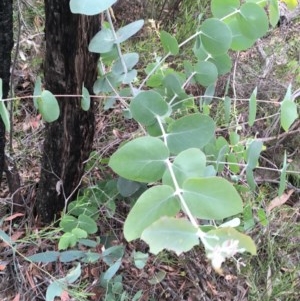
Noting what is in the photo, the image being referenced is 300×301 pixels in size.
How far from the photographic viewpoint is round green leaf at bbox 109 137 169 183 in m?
0.68

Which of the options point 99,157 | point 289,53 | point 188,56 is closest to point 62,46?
point 99,157

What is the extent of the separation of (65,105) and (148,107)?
1.22 ft

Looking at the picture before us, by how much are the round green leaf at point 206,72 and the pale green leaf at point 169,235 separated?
0.56 m

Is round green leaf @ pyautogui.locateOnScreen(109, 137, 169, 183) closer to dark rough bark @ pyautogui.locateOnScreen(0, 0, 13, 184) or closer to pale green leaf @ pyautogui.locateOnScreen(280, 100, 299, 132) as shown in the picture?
pale green leaf @ pyautogui.locateOnScreen(280, 100, 299, 132)

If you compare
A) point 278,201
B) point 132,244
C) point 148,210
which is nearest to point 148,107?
point 148,210

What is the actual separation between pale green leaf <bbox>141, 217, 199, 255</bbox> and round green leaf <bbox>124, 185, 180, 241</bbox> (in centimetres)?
8

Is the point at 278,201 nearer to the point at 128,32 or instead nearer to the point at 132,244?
the point at 132,244

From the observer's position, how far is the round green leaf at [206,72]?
40.1 inches

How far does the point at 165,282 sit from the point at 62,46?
28.2 inches

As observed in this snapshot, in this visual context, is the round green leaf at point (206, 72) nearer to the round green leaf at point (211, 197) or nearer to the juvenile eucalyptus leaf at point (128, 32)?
the juvenile eucalyptus leaf at point (128, 32)

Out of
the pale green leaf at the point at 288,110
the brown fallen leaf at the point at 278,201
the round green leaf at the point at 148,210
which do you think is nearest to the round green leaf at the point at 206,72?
the pale green leaf at the point at 288,110

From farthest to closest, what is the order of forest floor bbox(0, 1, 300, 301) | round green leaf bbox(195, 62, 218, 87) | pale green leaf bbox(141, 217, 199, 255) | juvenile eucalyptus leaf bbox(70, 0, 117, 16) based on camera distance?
forest floor bbox(0, 1, 300, 301)
round green leaf bbox(195, 62, 218, 87)
juvenile eucalyptus leaf bbox(70, 0, 117, 16)
pale green leaf bbox(141, 217, 199, 255)

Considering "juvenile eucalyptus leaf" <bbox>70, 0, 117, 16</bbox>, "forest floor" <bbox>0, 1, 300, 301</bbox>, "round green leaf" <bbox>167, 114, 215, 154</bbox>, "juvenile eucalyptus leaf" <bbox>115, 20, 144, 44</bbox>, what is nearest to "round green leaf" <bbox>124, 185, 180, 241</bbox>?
"round green leaf" <bbox>167, 114, 215, 154</bbox>

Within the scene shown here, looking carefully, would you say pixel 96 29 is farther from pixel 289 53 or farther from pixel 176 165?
pixel 289 53
